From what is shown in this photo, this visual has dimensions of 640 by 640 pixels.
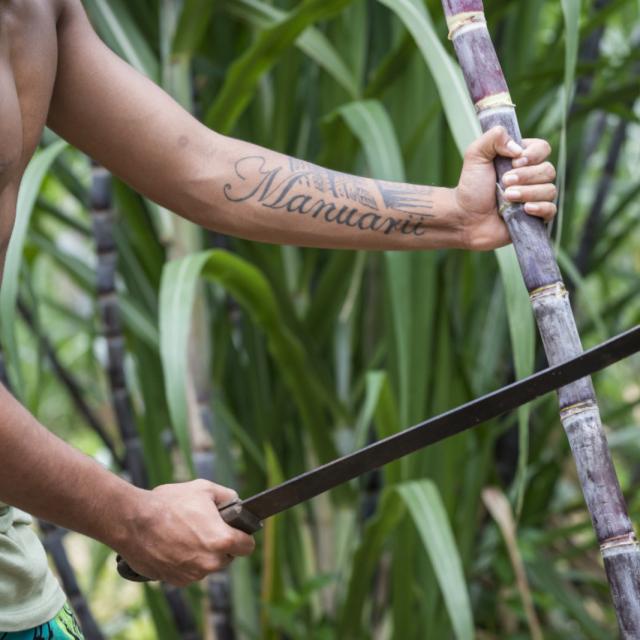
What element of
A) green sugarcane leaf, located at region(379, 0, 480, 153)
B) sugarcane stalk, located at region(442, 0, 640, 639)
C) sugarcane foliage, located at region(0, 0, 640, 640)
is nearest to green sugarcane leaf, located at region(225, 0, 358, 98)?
sugarcane foliage, located at region(0, 0, 640, 640)

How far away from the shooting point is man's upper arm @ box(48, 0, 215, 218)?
850 mm

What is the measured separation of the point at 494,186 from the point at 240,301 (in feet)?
1.38

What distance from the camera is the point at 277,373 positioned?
1438 mm

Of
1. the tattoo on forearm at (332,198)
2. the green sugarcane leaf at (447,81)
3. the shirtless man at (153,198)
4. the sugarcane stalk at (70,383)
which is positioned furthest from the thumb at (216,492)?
the sugarcane stalk at (70,383)

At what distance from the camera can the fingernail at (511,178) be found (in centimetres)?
77

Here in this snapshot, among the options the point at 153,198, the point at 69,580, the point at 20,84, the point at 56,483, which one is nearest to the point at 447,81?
the point at 153,198

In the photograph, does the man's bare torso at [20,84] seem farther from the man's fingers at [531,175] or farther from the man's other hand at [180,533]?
the man's fingers at [531,175]

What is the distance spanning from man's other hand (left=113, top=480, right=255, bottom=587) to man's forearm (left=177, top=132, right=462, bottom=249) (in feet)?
0.83

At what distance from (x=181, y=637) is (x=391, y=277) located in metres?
0.51

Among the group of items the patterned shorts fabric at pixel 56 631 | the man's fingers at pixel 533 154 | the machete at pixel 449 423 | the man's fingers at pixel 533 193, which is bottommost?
the patterned shorts fabric at pixel 56 631

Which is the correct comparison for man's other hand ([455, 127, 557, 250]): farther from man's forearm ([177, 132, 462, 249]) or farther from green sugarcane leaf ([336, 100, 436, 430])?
green sugarcane leaf ([336, 100, 436, 430])

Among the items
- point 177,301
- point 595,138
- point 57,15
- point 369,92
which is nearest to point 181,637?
point 177,301

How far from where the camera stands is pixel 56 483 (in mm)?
683

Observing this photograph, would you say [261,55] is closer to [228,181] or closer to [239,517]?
[228,181]
